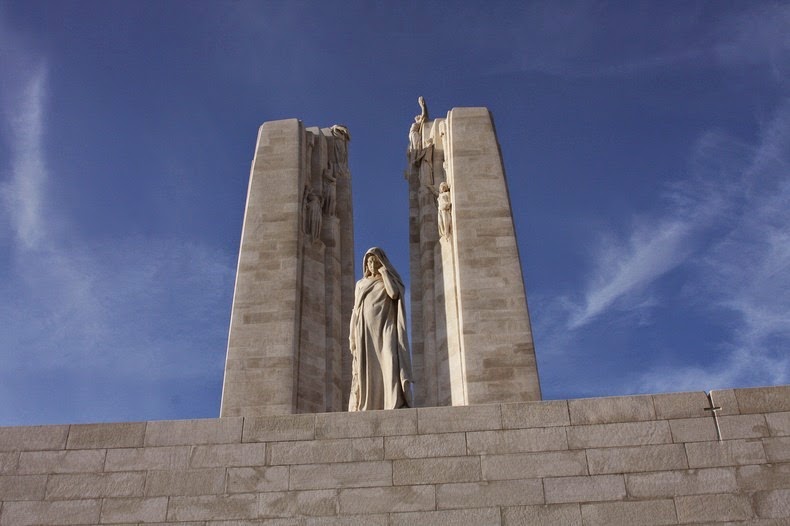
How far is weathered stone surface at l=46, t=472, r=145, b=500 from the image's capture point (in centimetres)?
938

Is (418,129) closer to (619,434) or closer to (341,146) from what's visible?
(341,146)

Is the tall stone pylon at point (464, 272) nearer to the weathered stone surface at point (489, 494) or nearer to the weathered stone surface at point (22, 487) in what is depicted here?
the weathered stone surface at point (489, 494)

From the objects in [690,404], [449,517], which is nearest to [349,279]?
[449,517]

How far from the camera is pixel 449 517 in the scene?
345 inches

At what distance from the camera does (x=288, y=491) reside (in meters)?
9.16

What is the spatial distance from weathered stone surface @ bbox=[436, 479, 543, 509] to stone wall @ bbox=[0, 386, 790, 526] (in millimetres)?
12

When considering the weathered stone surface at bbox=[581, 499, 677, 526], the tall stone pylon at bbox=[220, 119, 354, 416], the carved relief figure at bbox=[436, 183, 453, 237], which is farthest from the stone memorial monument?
the carved relief figure at bbox=[436, 183, 453, 237]

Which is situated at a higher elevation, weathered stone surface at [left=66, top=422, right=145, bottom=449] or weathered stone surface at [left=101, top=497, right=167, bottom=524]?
weathered stone surface at [left=66, top=422, right=145, bottom=449]

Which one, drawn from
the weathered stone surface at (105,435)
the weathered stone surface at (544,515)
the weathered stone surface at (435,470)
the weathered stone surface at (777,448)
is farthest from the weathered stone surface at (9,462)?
the weathered stone surface at (777,448)

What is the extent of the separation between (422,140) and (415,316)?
3.92 metres

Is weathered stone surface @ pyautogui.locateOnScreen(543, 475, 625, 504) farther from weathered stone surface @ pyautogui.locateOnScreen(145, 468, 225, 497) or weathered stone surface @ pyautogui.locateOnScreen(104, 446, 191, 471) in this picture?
weathered stone surface @ pyautogui.locateOnScreen(104, 446, 191, 471)

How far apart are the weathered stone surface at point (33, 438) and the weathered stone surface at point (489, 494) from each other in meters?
4.71

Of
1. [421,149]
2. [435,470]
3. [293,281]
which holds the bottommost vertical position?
[435,470]

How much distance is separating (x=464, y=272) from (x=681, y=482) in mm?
5730
